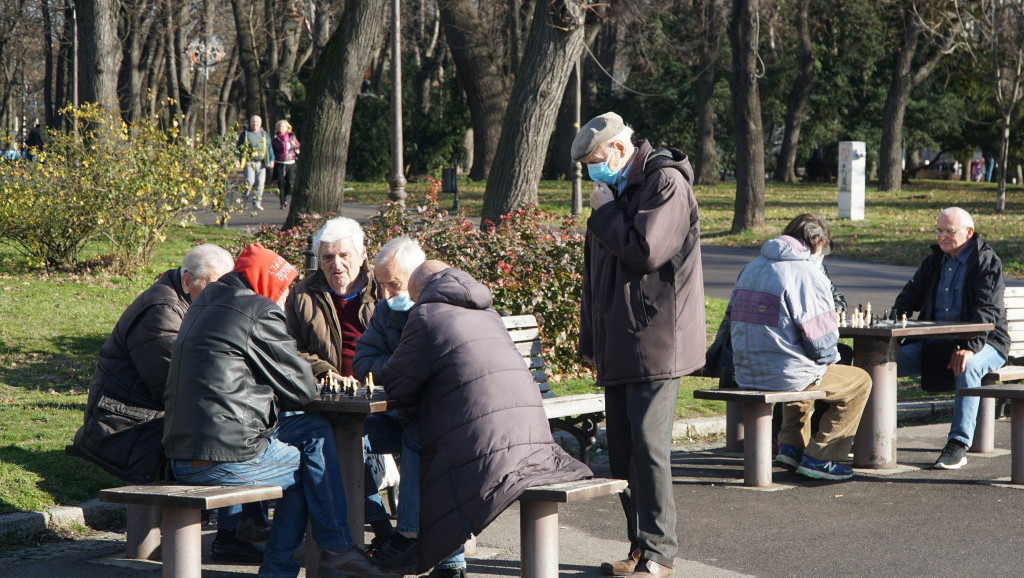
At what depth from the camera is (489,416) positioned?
4.48m

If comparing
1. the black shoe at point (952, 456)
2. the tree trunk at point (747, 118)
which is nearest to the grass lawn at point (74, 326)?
the tree trunk at point (747, 118)

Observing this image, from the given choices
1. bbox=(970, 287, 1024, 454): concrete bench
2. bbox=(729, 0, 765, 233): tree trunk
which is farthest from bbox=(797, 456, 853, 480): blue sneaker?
bbox=(729, 0, 765, 233): tree trunk

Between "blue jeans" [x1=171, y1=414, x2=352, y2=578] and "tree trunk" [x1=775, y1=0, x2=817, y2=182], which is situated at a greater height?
"tree trunk" [x1=775, y1=0, x2=817, y2=182]

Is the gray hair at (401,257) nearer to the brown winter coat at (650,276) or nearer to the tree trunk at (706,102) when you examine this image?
the brown winter coat at (650,276)

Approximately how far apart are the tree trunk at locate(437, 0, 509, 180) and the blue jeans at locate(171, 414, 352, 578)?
72.7ft

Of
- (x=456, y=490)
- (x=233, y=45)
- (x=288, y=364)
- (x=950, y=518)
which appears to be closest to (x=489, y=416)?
(x=456, y=490)

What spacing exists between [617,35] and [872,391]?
3545 cm

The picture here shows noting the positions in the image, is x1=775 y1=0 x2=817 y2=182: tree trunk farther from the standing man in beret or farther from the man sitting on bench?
the standing man in beret

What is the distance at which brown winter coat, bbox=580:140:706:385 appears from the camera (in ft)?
16.2

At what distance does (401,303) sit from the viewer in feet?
18.3

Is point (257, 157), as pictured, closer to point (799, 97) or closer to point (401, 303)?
point (401, 303)

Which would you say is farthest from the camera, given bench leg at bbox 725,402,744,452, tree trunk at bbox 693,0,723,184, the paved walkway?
tree trunk at bbox 693,0,723,184

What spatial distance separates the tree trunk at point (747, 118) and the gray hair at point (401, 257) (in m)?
16.7

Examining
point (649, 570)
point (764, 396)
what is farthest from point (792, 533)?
point (649, 570)
